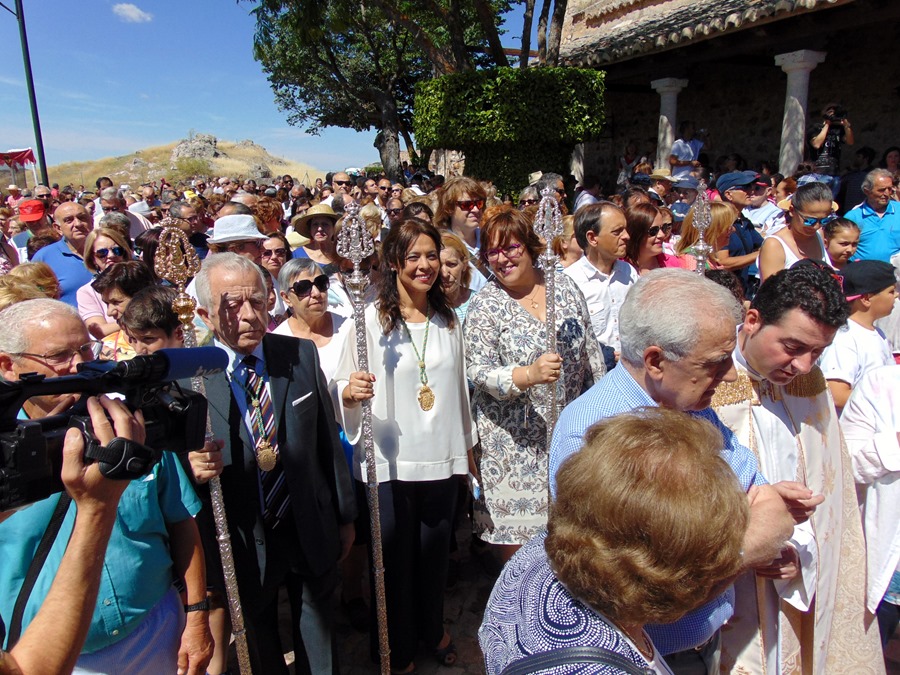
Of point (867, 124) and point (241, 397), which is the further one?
point (867, 124)

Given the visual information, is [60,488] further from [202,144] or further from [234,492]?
[202,144]

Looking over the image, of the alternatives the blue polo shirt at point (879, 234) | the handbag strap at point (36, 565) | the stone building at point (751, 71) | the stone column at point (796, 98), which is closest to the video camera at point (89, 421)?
the handbag strap at point (36, 565)

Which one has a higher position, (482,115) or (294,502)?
(482,115)

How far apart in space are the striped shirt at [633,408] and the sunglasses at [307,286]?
179 centimetres

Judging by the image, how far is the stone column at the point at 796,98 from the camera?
9680 mm

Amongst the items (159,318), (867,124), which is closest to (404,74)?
(867,124)

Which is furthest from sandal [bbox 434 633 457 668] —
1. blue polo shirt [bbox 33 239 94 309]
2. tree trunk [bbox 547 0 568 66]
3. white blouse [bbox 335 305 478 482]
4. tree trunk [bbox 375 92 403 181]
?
tree trunk [bbox 375 92 403 181]

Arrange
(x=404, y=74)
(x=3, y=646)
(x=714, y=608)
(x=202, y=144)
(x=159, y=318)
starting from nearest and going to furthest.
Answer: (x=3, y=646) → (x=714, y=608) → (x=159, y=318) → (x=404, y=74) → (x=202, y=144)

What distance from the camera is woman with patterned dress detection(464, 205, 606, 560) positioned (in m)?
2.97

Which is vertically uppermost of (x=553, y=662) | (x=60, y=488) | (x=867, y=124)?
(x=867, y=124)

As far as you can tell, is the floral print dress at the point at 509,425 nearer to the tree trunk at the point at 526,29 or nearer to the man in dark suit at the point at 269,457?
the man in dark suit at the point at 269,457

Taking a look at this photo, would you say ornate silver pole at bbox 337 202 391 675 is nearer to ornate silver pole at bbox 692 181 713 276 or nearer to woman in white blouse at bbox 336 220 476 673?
woman in white blouse at bbox 336 220 476 673

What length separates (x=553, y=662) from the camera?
3.68ft

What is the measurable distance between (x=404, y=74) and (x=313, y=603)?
34781mm
